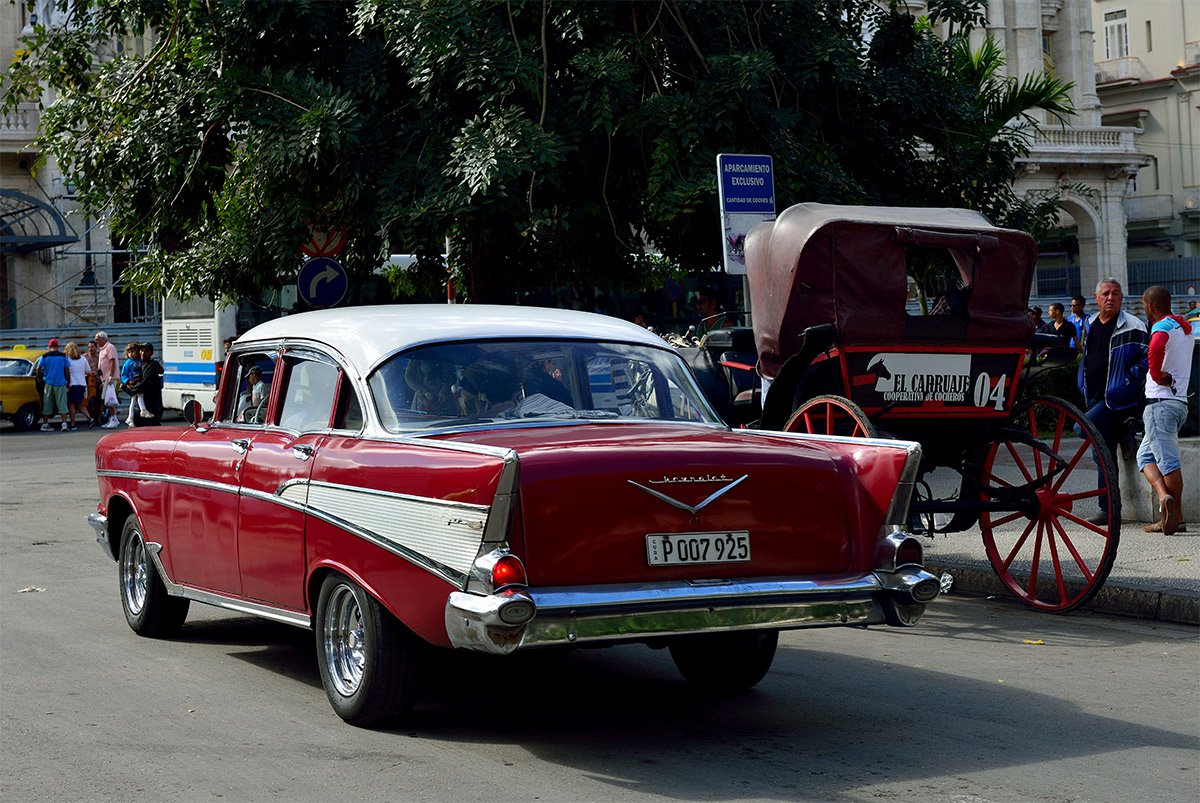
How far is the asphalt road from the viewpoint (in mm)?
5461

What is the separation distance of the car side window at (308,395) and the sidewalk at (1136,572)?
492 cm

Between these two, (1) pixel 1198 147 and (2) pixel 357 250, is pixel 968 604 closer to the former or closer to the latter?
(2) pixel 357 250

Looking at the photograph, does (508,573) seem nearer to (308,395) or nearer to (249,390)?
(308,395)

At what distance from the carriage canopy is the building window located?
63.2 metres

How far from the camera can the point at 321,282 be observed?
623 inches

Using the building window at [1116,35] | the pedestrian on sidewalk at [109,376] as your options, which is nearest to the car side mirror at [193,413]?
the pedestrian on sidewalk at [109,376]

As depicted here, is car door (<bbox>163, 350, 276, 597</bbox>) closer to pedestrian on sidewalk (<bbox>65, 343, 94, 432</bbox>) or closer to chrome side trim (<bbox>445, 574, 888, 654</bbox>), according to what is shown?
chrome side trim (<bbox>445, 574, 888, 654</bbox>)

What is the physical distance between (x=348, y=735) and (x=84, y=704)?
57.6 inches

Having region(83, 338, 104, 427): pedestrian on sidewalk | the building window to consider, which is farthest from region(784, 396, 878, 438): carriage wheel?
the building window

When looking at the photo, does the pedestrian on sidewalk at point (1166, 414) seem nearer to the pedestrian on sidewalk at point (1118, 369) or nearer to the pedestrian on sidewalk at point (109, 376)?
the pedestrian on sidewalk at point (1118, 369)

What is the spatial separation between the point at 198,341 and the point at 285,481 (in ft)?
88.1

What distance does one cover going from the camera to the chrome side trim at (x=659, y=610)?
17.9ft

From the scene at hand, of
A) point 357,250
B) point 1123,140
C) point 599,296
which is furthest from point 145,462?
point 1123,140

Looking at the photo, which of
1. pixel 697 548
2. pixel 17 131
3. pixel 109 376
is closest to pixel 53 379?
pixel 109 376
